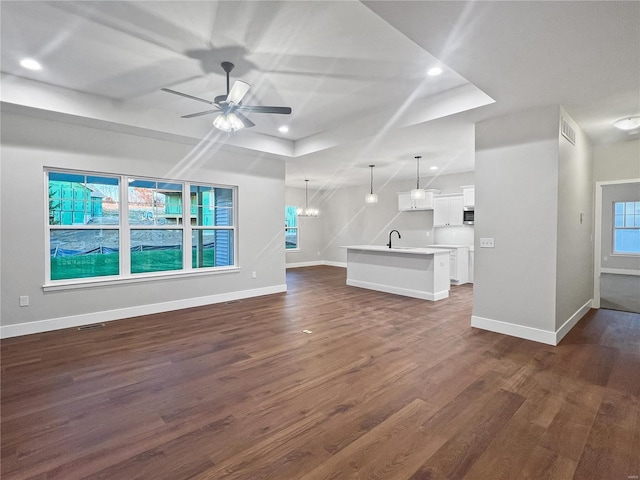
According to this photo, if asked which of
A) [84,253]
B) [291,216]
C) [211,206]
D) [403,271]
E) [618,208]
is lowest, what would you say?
[403,271]

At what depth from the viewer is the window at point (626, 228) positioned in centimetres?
867

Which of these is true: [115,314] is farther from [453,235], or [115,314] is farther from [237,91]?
[453,235]

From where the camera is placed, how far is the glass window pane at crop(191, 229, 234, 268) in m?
5.52

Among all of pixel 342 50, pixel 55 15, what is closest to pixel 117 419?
pixel 55 15

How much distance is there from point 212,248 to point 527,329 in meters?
4.93

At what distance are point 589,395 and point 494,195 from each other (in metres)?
2.29

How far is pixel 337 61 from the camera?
3.08 metres

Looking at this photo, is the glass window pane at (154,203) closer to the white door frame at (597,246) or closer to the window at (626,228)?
the white door frame at (597,246)

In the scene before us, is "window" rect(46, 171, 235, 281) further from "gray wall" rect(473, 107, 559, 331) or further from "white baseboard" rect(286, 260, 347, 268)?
"white baseboard" rect(286, 260, 347, 268)

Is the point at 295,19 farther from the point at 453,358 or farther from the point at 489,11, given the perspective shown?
the point at 453,358

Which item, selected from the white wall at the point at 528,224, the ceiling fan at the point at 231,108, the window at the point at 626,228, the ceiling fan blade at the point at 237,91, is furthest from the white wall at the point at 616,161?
the window at the point at 626,228

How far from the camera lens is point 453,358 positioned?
3160mm

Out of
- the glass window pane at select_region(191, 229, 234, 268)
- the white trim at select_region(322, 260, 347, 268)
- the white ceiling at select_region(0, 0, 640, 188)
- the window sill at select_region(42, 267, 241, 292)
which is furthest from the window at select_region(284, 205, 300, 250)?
the white ceiling at select_region(0, 0, 640, 188)

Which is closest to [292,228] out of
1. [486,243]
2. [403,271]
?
[403,271]
